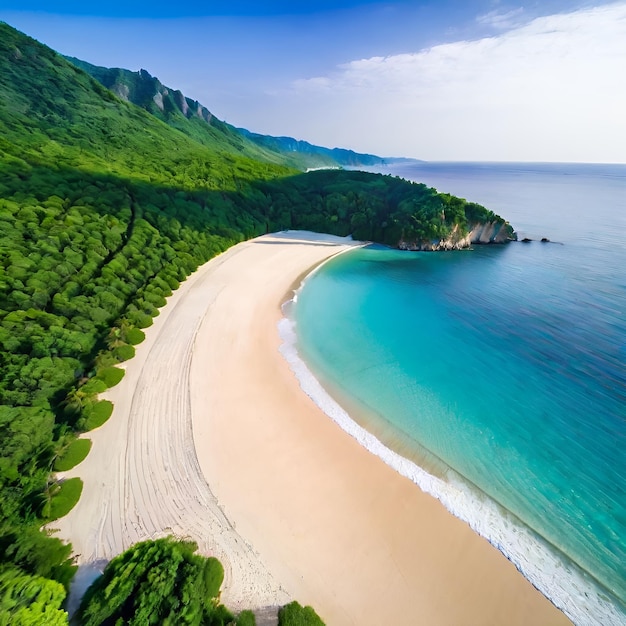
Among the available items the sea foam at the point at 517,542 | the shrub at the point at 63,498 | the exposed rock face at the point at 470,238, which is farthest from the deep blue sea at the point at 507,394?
the exposed rock face at the point at 470,238

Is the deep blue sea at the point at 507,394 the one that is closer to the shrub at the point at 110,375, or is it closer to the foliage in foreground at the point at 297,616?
the foliage in foreground at the point at 297,616

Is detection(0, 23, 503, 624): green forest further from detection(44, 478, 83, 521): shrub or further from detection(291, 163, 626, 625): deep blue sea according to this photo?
detection(291, 163, 626, 625): deep blue sea

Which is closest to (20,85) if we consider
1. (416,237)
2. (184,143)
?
(184,143)

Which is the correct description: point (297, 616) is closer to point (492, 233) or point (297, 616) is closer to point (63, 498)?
point (63, 498)

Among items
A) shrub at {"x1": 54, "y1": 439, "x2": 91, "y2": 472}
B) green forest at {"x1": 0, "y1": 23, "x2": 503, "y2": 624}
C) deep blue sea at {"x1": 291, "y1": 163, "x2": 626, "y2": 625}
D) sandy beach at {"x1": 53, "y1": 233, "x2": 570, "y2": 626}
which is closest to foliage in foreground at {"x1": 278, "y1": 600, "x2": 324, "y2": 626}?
sandy beach at {"x1": 53, "y1": 233, "x2": 570, "y2": 626}

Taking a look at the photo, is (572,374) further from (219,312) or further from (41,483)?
(41,483)

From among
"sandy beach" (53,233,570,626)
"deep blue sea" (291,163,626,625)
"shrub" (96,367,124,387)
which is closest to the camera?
"sandy beach" (53,233,570,626)
